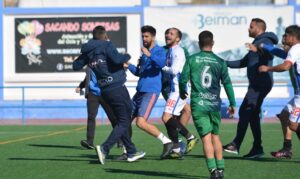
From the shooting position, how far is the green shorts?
34.7 feet

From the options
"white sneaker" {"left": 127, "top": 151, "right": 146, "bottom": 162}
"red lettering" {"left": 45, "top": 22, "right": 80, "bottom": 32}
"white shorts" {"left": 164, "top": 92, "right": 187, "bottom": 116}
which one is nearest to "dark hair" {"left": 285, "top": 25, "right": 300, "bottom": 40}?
"white shorts" {"left": 164, "top": 92, "right": 187, "bottom": 116}

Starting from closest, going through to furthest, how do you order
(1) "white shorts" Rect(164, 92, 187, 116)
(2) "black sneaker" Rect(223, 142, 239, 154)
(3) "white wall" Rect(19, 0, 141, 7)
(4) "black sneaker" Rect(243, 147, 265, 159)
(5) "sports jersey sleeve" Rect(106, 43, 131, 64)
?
(5) "sports jersey sleeve" Rect(106, 43, 131, 64) < (2) "black sneaker" Rect(223, 142, 239, 154) < (4) "black sneaker" Rect(243, 147, 265, 159) < (1) "white shorts" Rect(164, 92, 187, 116) < (3) "white wall" Rect(19, 0, 141, 7)

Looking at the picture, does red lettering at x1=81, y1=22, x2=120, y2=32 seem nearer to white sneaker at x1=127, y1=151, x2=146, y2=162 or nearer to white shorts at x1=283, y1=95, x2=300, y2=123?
white sneaker at x1=127, y1=151, x2=146, y2=162

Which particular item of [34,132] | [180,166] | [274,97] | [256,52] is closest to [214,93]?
[180,166]

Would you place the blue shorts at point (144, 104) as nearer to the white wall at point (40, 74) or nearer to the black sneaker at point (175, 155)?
the black sneaker at point (175, 155)

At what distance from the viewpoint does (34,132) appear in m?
21.0

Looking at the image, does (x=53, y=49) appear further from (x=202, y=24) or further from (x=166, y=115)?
(x=166, y=115)

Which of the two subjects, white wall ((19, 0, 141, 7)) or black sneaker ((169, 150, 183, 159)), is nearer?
black sneaker ((169, 150, 183, 159))

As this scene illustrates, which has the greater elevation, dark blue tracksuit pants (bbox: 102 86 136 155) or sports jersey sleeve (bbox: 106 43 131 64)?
sports jersey sleeve (bbox: 106 43 131 64)

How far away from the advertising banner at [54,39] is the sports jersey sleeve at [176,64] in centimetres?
1850

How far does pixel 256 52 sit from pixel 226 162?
183cm

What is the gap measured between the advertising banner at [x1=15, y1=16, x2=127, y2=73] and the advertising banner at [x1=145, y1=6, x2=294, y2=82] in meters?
1.38

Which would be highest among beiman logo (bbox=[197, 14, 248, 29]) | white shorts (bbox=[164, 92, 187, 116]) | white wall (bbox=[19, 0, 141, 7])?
white wall (bbox=[19, 0, 141, 7])

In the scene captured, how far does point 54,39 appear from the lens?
3238 centimetres
